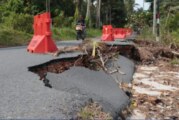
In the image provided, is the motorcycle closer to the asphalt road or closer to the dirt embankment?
the dirt embankment

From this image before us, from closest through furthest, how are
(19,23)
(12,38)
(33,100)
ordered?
(33,100) → (12,38) → (19,23)

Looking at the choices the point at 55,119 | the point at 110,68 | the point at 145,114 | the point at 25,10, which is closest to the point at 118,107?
the point at 145,114

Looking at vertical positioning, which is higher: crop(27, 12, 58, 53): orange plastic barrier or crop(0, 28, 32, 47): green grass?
crop(27, 12, 58, 53): orange plastic barrier

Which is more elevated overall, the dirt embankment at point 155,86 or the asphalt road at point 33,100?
the asphalt road at point 33,100

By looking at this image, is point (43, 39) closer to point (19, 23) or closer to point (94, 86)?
point (94, 86)

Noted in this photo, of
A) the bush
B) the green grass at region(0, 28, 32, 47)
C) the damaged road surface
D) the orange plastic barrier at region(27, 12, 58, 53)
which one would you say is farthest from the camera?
the bush

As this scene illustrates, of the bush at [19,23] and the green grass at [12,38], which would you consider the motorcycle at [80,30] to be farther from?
the bush at [19,23]

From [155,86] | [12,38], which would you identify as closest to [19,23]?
[12,38]

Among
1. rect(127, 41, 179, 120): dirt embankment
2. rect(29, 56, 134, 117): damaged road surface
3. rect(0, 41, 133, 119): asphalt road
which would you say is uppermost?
rect(0, 41, 133, 119): asphalt road

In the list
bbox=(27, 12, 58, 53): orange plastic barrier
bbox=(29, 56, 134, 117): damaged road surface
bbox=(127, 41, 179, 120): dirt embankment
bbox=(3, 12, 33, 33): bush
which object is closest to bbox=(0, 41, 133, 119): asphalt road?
bbox=(29, 56, 134, 117): damaged road surface

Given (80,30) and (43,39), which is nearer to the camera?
(43,39)

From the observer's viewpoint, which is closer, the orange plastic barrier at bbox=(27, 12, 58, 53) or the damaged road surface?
the damaged road surface

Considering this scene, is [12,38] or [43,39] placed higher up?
[43,39]

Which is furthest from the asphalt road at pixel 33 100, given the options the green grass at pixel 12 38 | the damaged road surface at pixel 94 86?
the green grass at pixel 12 38
